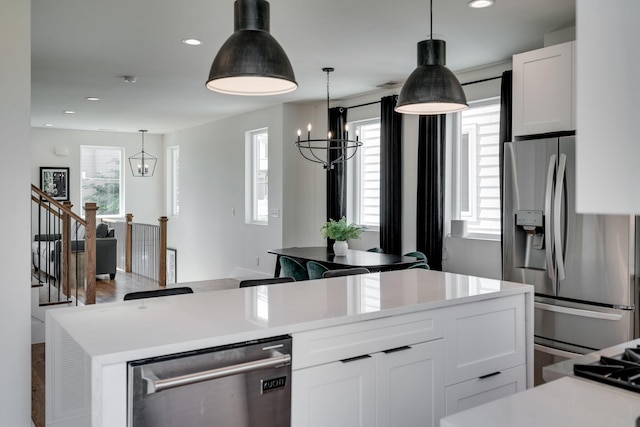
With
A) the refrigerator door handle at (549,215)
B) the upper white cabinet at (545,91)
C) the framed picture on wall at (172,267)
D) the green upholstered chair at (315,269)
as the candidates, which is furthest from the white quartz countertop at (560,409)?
the framed picture on wall at (172,267)

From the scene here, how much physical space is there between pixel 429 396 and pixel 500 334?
571 mm

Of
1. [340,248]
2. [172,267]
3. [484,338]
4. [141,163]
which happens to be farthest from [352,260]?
[141,163]

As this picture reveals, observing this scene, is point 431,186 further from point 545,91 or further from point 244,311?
point 244,311

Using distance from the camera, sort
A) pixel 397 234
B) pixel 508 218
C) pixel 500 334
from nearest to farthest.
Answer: pixel 500 334
pixel 508 218
pixel 397 234

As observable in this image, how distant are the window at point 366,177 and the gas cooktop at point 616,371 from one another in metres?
4.96

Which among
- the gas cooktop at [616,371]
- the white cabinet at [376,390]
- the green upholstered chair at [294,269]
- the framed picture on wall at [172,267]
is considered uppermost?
the gas cooktop at [616,371]

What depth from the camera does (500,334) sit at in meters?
2.56

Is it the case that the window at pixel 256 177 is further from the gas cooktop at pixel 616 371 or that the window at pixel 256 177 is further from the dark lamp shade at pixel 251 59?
the gas cooktop at pixel 616 371

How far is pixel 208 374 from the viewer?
1.60 m

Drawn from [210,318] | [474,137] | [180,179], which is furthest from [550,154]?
[180,179]

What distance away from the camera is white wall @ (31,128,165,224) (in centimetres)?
995

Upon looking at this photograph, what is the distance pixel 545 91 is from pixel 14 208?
348 cm

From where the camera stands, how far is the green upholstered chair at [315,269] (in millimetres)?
4484

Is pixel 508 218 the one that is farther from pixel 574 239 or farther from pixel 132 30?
pixel 132 30
